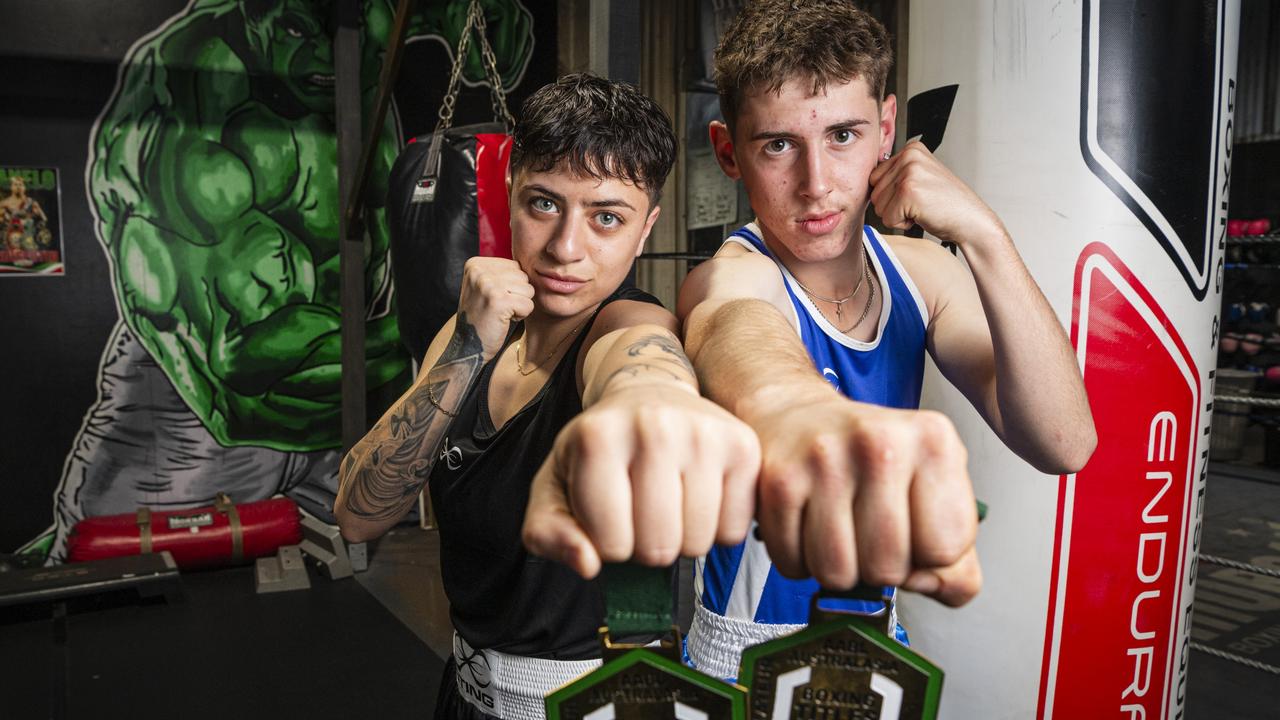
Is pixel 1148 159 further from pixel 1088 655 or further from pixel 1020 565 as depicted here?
pixel 1088 655

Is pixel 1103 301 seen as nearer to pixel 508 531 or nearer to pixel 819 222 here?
pixel 819 222

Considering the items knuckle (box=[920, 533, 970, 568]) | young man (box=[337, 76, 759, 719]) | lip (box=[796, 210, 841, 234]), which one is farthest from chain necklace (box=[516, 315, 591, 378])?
knuckle (box=[920, 533, 970, 568])

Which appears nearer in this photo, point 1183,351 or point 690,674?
point 690,674

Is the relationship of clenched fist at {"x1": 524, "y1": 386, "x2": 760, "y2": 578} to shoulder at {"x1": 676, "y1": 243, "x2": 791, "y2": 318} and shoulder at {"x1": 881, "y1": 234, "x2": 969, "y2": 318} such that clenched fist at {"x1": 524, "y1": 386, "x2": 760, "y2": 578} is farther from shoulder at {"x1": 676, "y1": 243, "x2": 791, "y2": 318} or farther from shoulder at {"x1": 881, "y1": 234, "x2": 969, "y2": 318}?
shoulder at {"x1": 881, "y1": 234, "x2": 969, "y2": 318}

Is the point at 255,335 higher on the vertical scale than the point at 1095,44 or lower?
lower

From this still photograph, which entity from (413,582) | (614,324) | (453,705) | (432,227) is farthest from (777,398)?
(413,582)

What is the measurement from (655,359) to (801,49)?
560 millimetres

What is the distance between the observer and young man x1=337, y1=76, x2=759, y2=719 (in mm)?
1071

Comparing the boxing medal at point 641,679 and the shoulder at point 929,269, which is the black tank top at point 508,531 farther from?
the boxing medal at point 641,679

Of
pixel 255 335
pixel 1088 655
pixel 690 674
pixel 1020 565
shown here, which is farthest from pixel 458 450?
pixel 255 335

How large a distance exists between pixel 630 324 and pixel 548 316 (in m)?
0.29

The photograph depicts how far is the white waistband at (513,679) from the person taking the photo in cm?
122

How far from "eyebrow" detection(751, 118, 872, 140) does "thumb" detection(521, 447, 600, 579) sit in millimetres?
715

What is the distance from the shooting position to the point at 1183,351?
56.5 inches
